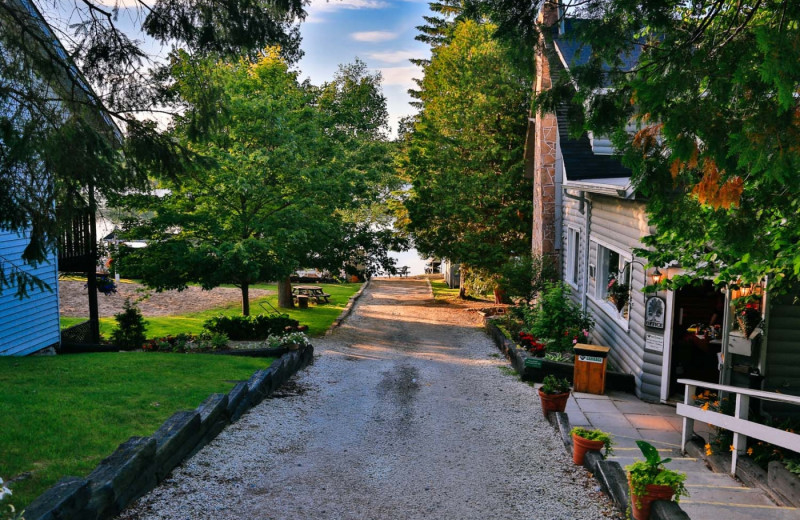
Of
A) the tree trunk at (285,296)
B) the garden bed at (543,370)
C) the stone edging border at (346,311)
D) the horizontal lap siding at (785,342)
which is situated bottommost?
the stone edging border at (346,311)

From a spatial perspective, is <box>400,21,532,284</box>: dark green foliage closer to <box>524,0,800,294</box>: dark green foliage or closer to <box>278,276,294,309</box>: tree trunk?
<box>278,276,294,309</box>: tree trunk

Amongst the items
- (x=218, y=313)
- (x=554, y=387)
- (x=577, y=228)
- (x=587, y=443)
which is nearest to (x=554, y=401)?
(x=554, y=387)

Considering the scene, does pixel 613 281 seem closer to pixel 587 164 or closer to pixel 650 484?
pixel 587 164

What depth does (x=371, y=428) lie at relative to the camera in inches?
377

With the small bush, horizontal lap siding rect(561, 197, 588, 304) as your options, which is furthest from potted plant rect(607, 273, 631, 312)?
the small bush

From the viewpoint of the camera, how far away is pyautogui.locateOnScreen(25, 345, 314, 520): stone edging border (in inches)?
199

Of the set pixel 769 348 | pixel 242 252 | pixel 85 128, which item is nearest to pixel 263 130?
pixel 242 252

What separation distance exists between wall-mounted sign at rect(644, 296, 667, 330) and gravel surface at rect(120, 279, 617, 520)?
2.41 metres

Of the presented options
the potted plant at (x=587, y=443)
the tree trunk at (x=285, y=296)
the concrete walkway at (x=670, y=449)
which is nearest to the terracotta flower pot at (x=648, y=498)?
the concrete walkway at (x=670, y=449)

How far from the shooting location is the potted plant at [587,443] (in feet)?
24.8

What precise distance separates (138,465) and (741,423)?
21.6 ft

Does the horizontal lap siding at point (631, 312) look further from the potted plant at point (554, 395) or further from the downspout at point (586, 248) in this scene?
the potted plant at point (554, 395)

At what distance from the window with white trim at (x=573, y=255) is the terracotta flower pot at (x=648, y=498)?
461 inches

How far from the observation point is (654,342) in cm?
1069
